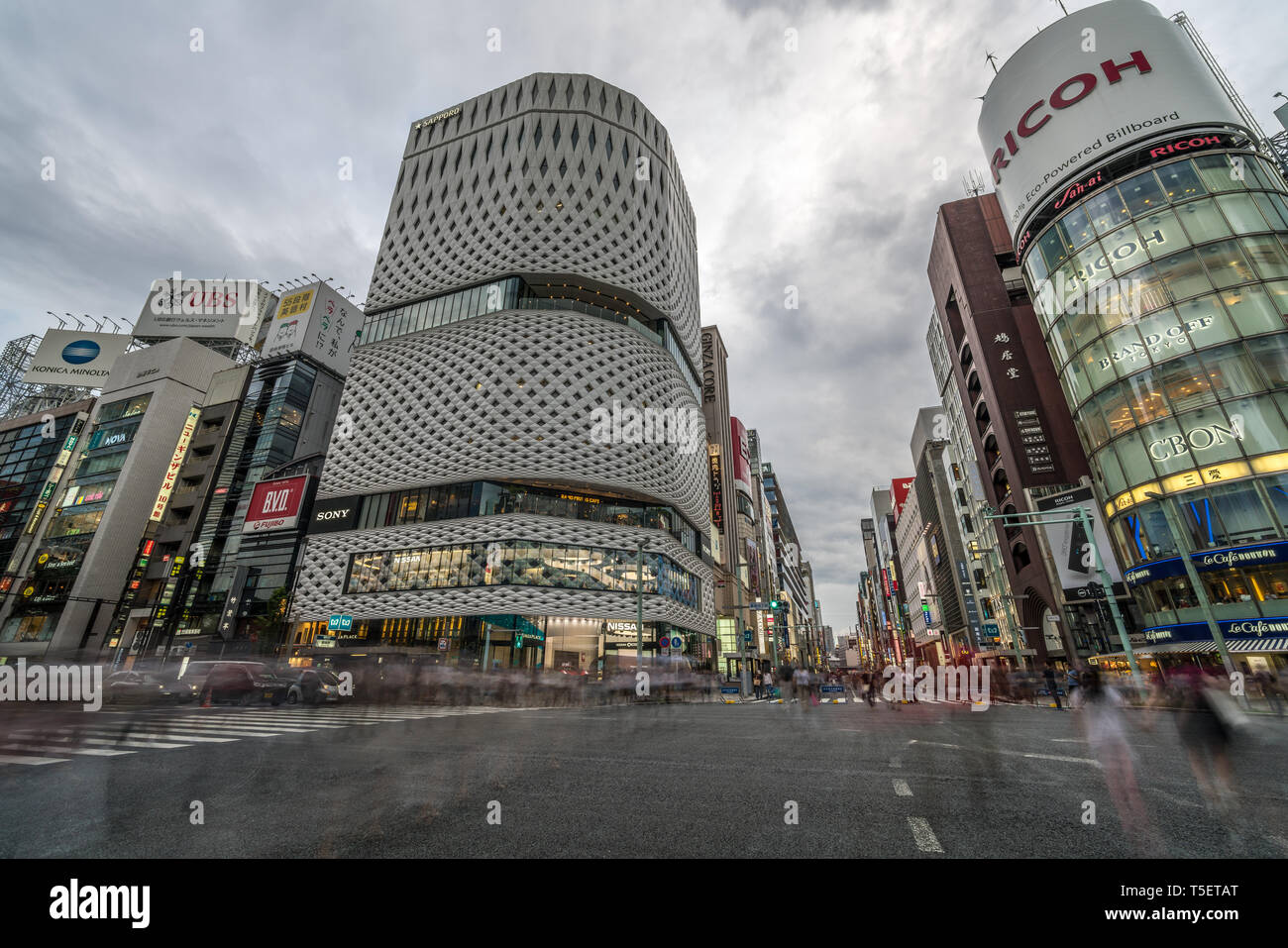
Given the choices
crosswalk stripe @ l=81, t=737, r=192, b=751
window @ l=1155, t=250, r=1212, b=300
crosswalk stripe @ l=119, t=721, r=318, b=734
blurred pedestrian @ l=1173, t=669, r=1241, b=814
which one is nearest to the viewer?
blurred pedestrian @ l=1173, t=669, r=1241, b=814

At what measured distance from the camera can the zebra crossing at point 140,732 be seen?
26.7 feet

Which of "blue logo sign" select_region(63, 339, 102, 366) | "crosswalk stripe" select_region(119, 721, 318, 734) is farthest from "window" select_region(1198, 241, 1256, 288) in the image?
Result: "blue logo sign" select_region(63, 339, 102, 366)

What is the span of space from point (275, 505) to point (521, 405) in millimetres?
27761

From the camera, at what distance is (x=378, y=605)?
149ft

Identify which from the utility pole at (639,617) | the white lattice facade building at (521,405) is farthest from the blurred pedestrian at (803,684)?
the white lattice facade building at (521,405)

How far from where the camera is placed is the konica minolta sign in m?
27.0

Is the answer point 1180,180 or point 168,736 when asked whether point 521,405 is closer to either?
point 168,736

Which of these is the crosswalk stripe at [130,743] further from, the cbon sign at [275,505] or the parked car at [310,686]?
the cbon sign at [275,505]

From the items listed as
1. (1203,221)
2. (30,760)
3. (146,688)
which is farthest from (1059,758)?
(1203,221)

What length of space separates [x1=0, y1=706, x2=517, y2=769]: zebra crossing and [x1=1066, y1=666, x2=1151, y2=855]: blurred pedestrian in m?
12.6

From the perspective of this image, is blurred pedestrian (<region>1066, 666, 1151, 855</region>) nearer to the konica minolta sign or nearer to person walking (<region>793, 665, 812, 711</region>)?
person walking (<region>793, 665, 812, 711</region>)

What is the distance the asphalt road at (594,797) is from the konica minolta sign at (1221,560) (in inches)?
985

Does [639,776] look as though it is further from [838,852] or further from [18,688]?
[18,688]

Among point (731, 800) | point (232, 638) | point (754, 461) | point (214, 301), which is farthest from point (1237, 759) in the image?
point (754, 461)
